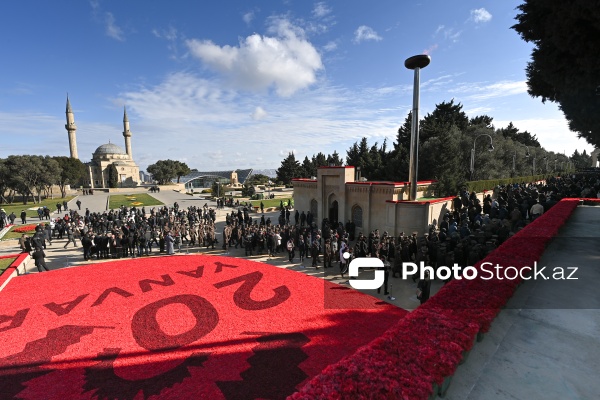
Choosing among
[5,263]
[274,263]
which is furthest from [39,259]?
[274,263]

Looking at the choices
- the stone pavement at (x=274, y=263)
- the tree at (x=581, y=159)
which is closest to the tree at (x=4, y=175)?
the stone pavement at (x=274, y=263)

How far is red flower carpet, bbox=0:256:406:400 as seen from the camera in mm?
6746

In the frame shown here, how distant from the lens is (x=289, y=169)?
72.6 metres

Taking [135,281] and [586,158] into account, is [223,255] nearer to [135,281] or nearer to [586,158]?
[135,281]

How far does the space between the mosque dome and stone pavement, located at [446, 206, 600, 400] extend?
120 m

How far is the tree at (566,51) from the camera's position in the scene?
10719mm

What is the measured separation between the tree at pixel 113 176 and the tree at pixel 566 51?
103 metres

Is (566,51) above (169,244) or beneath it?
above

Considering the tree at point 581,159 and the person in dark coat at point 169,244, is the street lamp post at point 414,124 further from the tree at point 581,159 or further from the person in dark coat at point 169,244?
the tree at point 581,159

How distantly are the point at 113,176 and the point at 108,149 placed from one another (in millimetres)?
16269

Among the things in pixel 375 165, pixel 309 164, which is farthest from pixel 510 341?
pixel 309 164

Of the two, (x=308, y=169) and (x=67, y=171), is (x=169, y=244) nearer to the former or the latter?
(x=308, y=169)

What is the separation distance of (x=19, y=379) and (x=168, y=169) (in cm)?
9255

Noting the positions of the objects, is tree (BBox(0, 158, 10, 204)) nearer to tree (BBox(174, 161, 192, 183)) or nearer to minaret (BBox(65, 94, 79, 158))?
minaret (BBox(65, 94, 79, 158))
